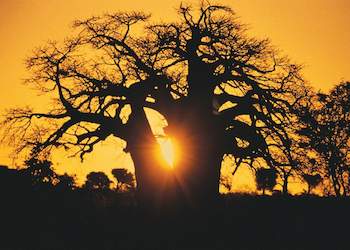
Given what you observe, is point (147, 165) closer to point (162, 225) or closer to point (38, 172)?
point (162, 225)

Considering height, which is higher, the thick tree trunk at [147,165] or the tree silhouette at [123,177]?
the tree silhouette at [123,177]

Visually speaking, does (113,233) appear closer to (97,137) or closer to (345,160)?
(97,137)

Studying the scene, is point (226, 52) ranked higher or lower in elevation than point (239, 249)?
higher

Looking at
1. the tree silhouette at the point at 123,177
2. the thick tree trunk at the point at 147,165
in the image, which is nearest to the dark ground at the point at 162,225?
the thick tree trunk at the point at 147,165

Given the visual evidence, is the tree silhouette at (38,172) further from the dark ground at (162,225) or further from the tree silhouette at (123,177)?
the tree silhouette at (123,177)

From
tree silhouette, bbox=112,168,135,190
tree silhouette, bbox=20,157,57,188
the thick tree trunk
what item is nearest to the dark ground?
the thick tree trunk

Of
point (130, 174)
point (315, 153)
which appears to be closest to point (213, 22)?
point (315, 153)

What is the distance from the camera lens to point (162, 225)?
18.2 metres

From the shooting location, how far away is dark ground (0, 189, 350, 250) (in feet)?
57.5

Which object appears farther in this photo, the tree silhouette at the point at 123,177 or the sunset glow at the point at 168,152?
the tree silhouette at the point at 123,177

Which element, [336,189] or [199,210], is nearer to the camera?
[199,210]

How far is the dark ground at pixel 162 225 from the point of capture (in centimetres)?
1752

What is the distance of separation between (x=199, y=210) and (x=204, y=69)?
3911 millimetres

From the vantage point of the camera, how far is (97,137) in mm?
19172
